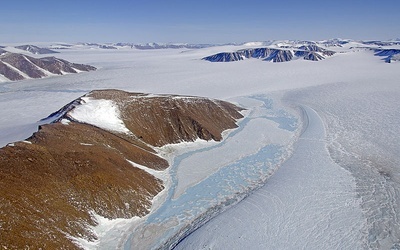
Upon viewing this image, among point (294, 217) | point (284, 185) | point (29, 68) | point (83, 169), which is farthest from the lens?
point (29, 68)

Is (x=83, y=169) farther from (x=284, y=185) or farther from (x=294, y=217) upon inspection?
(x=284, y=185)

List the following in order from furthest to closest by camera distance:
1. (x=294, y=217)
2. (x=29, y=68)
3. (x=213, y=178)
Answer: (x=29, y=68) < (x=213, y=178) < (x=294, y=217)

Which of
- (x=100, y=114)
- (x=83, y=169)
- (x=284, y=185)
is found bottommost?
(x=284, y=185)

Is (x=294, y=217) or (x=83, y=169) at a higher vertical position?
(x=83, y=169)

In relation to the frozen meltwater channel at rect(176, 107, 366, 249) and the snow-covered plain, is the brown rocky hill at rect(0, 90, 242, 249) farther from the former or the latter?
the frozen meltwater channel at rect(176, 107, 366, 249)

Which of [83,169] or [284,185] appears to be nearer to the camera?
[83,169]

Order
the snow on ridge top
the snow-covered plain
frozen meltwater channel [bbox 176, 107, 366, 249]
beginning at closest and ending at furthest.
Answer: frozen meltwater channel [bbox 176, 107, 366, 249] → the snow-covered plain → the snow on ridge top

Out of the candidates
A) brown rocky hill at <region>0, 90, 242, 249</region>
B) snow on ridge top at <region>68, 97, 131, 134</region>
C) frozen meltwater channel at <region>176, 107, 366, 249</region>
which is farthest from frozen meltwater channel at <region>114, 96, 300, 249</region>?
snow on ridge top at <region>68, 97, 131, 134</region>

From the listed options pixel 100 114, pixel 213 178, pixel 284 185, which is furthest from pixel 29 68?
pixel 284 185
